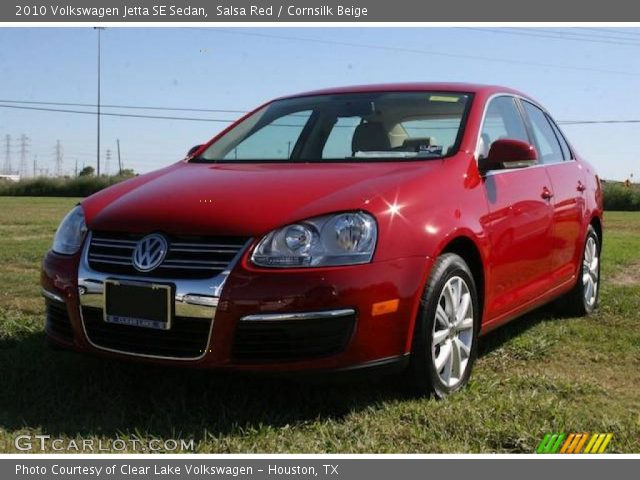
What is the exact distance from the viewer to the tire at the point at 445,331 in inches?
136

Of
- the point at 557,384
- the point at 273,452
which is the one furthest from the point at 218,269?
the point at 557,384

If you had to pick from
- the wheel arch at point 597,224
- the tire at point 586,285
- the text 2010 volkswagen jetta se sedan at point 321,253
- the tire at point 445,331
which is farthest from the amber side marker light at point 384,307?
the wheel arch at point 597,224

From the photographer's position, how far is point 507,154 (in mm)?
4145

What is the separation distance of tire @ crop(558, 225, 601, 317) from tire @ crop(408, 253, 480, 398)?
80.2 inches

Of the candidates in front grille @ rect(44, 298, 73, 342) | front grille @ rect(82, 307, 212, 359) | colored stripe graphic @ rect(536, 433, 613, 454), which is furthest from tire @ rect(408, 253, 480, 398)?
front grille @ rect(44, 298, 73, 342)

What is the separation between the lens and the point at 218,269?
321cm

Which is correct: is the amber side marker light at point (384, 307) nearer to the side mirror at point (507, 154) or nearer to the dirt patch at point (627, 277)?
the side mirror at point (507, 154)

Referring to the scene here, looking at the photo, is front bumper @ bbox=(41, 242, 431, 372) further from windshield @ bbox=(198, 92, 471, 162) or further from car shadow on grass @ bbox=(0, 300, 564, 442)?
windshield @ bbox=(198, 92, 471, 162)

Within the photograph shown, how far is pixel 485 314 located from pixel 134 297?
72.0 inches

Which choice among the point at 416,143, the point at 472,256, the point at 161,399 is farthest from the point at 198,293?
the point at 416,143

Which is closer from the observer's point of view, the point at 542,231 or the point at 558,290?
the point at 542,231

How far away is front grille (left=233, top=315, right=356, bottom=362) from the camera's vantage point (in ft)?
10.4

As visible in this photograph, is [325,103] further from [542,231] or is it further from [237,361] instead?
[237,361]

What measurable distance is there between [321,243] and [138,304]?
826mm
